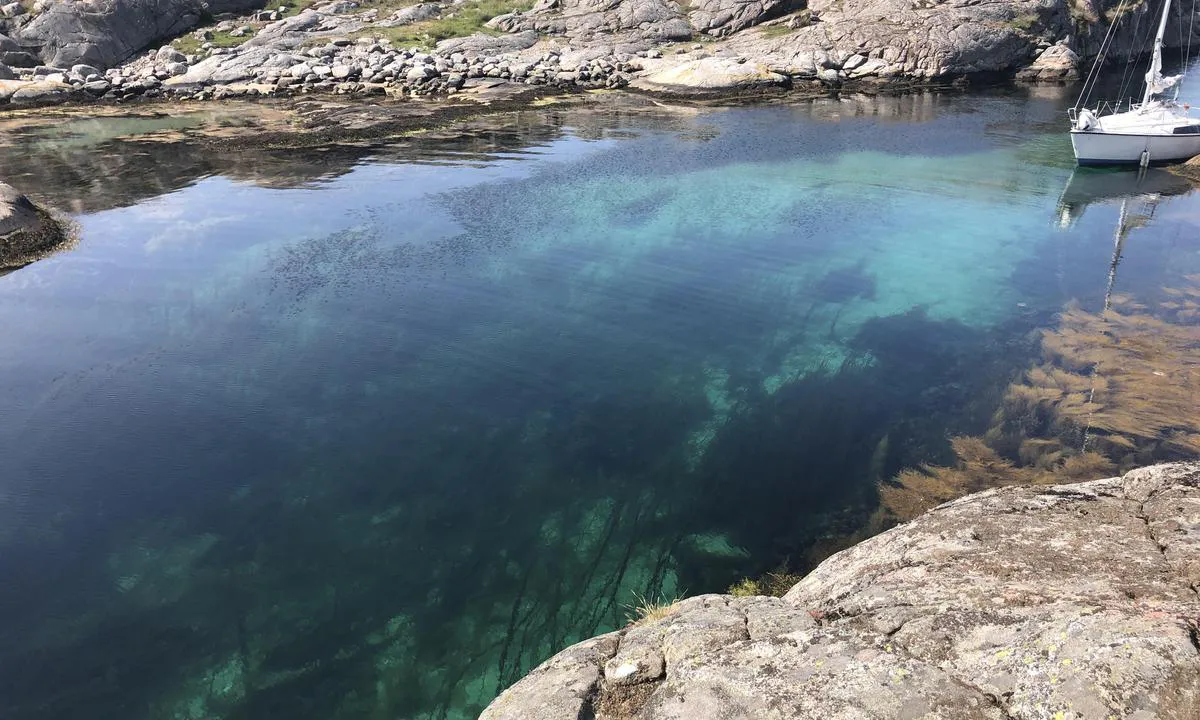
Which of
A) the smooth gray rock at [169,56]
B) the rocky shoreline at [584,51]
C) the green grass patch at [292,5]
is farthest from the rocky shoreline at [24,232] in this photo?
the green grass patch at [292,5]

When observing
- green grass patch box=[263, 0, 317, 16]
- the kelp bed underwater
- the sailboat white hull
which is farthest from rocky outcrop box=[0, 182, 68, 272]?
green grass patch box=[263, 0, 317, 16]

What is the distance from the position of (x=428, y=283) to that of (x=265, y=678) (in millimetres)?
15862

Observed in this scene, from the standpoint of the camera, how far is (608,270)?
25656 millimetres

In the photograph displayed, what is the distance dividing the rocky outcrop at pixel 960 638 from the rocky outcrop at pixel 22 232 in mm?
31272

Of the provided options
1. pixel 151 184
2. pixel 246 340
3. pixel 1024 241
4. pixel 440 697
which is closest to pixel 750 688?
pixel 440 697

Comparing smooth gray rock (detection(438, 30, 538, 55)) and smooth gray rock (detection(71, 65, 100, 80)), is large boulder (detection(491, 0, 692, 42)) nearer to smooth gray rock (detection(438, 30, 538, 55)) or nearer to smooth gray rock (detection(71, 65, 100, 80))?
smooth gray rock (detection(438, 30, 538, 55))

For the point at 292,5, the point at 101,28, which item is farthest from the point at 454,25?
the point at 101,28

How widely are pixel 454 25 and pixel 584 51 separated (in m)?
20.8

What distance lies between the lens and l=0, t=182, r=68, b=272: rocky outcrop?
27.6m

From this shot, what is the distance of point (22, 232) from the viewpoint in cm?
2902

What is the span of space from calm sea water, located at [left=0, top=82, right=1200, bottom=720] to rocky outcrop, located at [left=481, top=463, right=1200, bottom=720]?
13.7 ft

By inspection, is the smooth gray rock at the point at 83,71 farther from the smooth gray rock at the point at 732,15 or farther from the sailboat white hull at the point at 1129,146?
the sailboat white hull at the point at 1129,146

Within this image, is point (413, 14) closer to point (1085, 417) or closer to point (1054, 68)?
point (1054, 68)

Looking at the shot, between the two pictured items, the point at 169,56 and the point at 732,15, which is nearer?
the point at 169,56
